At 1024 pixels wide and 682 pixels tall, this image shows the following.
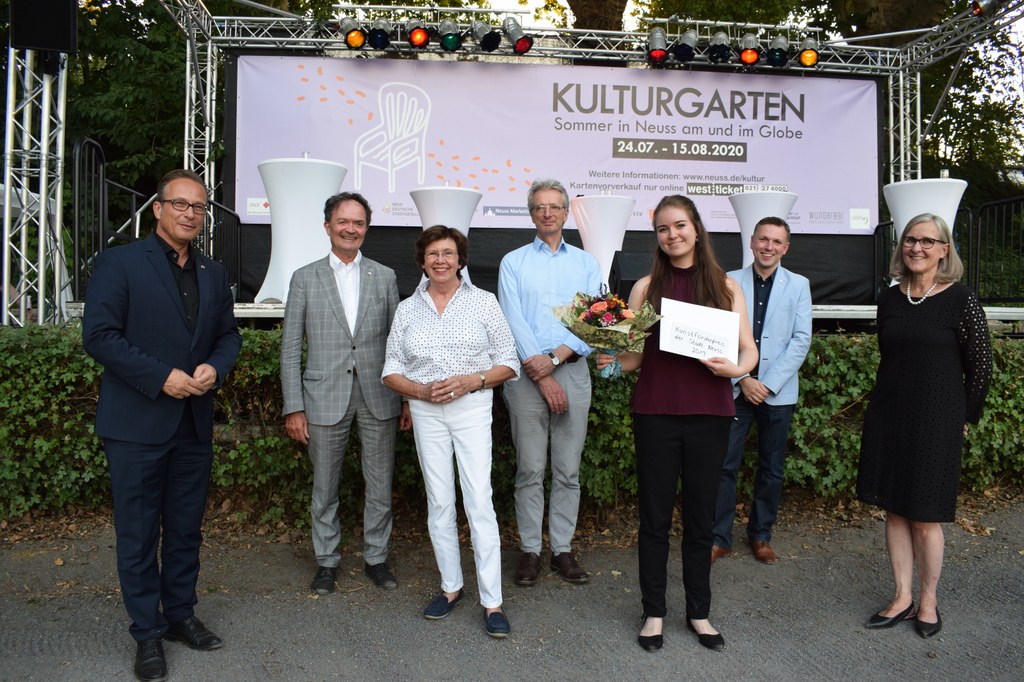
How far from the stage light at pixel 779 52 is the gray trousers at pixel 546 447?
6.91m

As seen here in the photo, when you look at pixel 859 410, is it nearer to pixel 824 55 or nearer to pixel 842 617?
pixel 842 617

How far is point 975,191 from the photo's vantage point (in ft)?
50.6

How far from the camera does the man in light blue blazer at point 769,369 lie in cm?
384

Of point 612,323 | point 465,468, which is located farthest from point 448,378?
point 612,323

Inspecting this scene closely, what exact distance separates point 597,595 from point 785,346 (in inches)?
61.2

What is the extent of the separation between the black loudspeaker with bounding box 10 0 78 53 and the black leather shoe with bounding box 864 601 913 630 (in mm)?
6528

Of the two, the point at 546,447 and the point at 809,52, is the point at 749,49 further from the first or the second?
the point at 546,447

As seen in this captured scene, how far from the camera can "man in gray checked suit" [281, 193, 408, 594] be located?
344cm

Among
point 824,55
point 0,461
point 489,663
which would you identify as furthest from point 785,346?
point 824,55

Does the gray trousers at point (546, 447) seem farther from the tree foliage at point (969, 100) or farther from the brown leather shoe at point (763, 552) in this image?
the tree foliage at point (969, 100)

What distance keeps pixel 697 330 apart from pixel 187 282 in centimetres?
198

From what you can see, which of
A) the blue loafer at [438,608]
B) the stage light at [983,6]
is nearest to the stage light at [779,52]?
the stage light at [983,6]

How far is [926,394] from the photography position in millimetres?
3131

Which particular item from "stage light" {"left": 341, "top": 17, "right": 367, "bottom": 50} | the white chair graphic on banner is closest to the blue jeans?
the white chair graphic on banner
